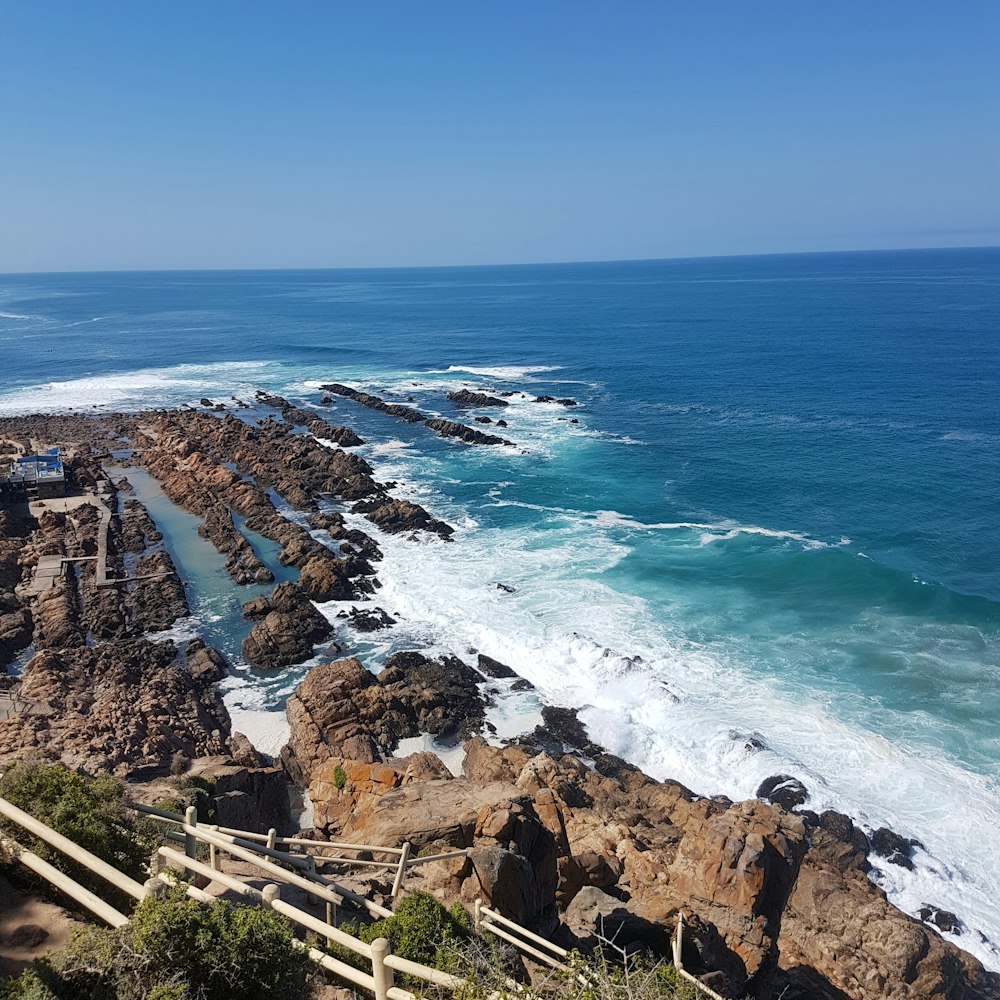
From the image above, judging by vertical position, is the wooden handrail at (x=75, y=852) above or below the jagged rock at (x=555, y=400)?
above

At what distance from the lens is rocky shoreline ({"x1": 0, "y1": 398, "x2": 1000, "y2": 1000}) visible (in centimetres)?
1648

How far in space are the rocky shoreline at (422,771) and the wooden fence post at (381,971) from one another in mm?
6408

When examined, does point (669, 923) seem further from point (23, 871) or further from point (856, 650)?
point (856, 650)

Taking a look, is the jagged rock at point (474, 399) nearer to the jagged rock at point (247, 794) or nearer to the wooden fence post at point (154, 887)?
the jagged rock at point (247, 794)

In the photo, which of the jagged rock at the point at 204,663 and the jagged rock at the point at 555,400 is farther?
the jagged rock at the point at 555,400

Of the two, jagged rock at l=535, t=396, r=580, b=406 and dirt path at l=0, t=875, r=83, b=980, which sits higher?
dirt path at l=0, t=875, r=83, b=980

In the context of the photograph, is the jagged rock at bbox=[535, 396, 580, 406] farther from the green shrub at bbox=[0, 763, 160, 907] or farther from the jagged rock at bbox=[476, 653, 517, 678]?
the green shrub at bbox=[0, 763, 160, 907]

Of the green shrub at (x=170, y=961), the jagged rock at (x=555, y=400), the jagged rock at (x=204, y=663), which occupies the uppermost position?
the green shrub at (x=170, y=961)

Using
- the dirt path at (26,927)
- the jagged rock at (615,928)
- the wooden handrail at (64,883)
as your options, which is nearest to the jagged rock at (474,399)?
the jagged rock at (615,928)

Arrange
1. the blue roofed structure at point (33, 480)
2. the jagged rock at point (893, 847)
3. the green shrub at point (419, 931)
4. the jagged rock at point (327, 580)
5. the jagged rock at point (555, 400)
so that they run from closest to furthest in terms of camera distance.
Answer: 1. the green shrub at point (419, 931)
2. the jagged rock at point (893, 847)
3. the jagged rock at point (327, 580)
4. the blue roofed structure at point (33, 480)
5. the jagged rock at point (555, 400)

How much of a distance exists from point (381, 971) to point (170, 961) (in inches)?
87.0

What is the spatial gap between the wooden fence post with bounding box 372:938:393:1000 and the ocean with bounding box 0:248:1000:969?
19.1m

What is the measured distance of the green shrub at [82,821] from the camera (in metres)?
9.60

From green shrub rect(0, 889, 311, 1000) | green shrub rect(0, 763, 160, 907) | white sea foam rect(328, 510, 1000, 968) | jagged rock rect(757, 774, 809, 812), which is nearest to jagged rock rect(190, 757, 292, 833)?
green shrub rect(0, 763, 160, 907)
